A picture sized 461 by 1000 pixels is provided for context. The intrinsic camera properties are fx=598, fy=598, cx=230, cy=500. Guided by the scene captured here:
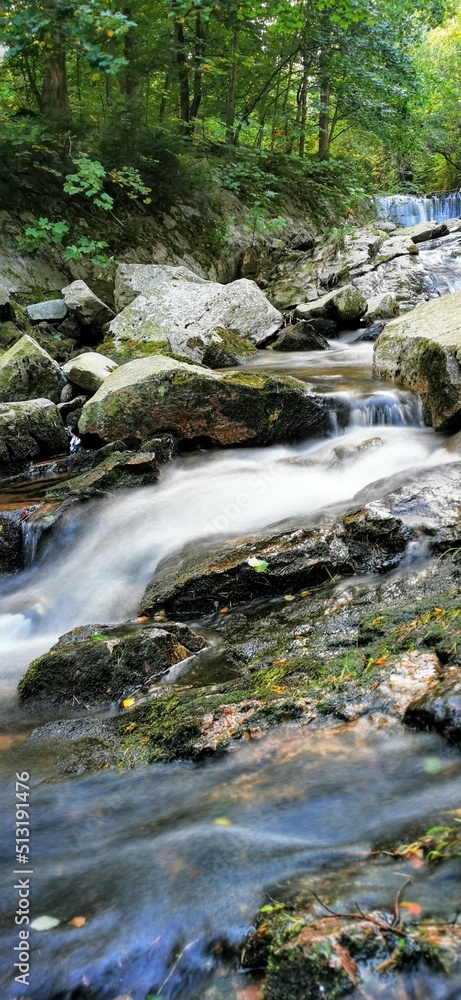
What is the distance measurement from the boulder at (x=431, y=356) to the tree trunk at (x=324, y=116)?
47.2 ft

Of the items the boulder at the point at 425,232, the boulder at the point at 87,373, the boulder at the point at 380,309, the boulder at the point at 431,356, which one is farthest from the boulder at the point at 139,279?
the boulder at the point at 425,232

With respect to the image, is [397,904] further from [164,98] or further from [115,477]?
[164,98]

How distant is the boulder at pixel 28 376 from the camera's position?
26.6ft

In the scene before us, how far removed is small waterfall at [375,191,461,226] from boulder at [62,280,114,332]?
14324mm

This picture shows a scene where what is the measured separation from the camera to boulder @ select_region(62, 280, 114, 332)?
35.9 ft

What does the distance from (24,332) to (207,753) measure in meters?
9.39

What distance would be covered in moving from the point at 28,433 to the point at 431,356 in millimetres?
4712

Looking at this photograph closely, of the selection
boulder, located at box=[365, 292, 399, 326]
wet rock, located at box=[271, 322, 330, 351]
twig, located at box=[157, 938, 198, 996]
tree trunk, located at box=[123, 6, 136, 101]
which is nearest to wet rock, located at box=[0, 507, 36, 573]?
twig, located at box=[157, 938, 198, 996]

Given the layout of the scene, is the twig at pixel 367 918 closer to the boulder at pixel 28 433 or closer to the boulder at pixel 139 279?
the boulder at pixel 28 433

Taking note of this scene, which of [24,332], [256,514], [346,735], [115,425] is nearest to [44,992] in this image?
[346,735]

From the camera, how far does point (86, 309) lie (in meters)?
10.9

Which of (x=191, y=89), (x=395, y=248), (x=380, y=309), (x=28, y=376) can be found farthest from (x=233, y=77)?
(x=28, y=376)

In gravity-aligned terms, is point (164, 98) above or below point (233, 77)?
above

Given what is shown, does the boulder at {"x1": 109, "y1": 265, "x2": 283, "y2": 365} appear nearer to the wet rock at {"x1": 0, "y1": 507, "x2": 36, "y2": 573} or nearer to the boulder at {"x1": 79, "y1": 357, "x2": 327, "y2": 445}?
the boulder at {"x1": 79, "y1": 357, "x2": 327, "y2": 445}
